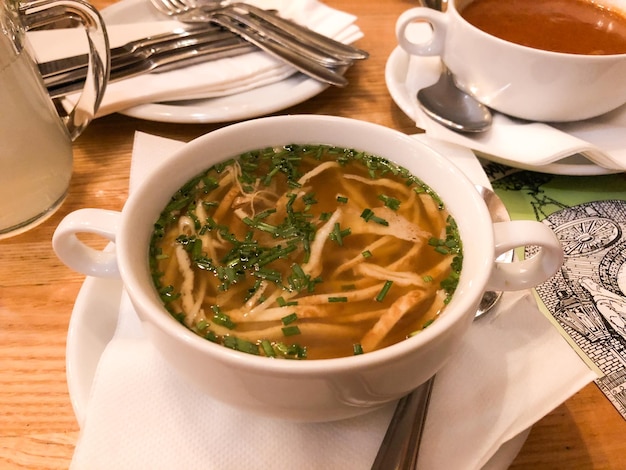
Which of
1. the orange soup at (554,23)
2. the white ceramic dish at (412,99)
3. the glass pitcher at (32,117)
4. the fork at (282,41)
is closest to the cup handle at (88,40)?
the glass pitcher at (32,117)

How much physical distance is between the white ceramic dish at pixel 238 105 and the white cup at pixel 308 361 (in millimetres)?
455

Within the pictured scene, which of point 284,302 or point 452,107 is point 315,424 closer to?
point 284,302

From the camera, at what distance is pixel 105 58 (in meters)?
1.26

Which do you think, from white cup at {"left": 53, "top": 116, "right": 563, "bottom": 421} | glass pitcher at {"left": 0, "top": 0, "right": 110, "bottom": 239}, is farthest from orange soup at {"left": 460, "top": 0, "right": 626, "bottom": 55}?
glass pitcher at {"left": 0, "top": 0, "right": 110, "bottom": 239}

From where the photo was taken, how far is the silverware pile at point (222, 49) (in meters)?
1.44

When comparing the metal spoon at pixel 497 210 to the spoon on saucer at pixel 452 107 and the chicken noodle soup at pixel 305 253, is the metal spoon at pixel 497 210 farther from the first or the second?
the spoon on saucer at pixel 452 107

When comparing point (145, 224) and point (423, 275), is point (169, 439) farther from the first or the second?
point (423, 275)

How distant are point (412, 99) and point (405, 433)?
3.36ft

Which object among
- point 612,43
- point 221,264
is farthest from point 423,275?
point 612,43

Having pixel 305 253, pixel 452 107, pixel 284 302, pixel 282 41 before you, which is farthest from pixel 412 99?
pixel 284 302

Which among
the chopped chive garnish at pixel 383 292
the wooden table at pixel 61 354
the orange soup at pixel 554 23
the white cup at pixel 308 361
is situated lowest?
the wooden table at pixel 61 354

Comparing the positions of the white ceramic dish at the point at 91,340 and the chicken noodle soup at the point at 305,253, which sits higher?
the chicken noodle soup at the point at 305,253

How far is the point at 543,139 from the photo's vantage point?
4.40 feet

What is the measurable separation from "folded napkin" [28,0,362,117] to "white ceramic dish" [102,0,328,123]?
0.06 ft
